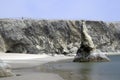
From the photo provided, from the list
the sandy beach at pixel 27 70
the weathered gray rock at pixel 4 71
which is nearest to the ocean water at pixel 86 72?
the sandy beach at pixel 27 70

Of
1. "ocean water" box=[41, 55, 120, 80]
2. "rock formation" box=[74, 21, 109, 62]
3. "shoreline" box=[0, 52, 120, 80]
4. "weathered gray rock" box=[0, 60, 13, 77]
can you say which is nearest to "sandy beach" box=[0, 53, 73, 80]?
"shoreline" box=[0, 52, 120, 80]

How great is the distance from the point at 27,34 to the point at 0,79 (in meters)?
62.0

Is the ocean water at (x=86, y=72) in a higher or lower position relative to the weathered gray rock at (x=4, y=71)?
lower

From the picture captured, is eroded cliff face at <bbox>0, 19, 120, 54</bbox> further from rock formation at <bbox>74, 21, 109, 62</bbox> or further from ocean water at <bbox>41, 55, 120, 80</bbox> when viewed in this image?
ocean water at <bbox>41, 55, 120, 80</bbox>

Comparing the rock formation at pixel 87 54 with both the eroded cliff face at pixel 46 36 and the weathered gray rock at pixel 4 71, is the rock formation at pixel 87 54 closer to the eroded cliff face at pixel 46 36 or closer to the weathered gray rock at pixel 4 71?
the weathered gray rock at pixel 4 71

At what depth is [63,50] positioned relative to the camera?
83.0 meters

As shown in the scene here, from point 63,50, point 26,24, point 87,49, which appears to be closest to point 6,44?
point 26,24

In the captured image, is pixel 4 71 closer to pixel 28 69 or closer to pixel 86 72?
pixel 86 72

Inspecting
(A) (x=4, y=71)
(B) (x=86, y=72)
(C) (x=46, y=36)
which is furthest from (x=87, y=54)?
(C) (x=46, y=36)

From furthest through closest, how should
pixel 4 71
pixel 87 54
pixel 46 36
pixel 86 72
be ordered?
pixel 46 36
pixel 87 54
pixel 86 72
pixel 4 71

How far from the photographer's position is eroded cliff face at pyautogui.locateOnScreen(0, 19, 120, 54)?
77188 mm

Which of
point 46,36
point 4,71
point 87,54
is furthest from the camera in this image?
point 46,36

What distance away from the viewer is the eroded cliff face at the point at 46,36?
253ft

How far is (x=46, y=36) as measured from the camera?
84.1m
